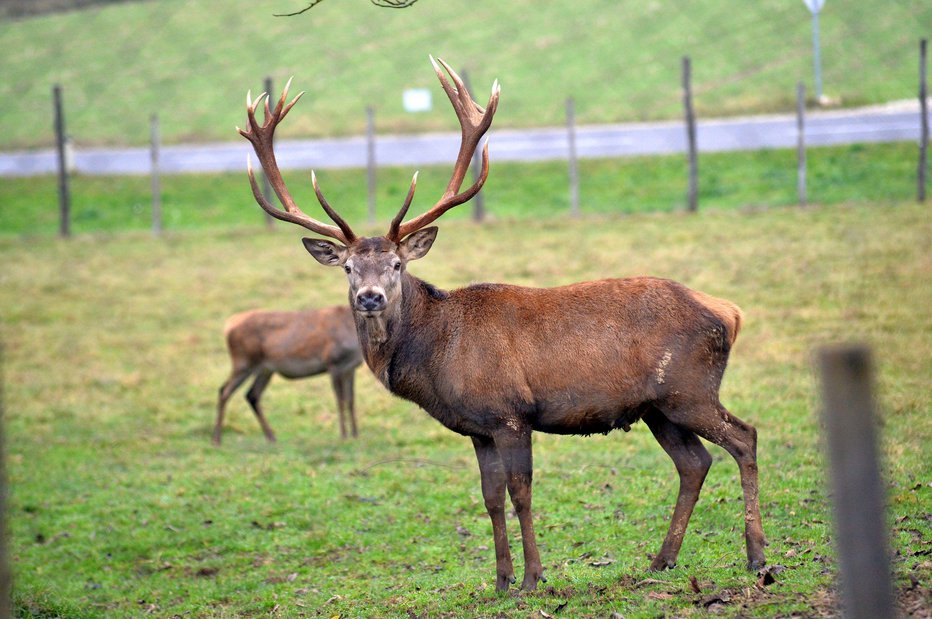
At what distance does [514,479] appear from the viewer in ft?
21.4

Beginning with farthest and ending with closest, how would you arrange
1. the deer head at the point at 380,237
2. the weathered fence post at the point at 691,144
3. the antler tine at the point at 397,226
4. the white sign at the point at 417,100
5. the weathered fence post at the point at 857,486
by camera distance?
1. the white sign at the point at 417,100
2. the weathered fence post at the point at 691,144
3. the antler tine at the point at 397,226
4. the deer head at the point at 380,237
5. the weathered fence post at the point at 857,486

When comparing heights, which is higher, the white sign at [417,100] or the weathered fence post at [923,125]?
the white sign at [417,100]

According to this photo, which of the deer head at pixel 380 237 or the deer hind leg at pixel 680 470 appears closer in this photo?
the deer hind leg at pixel 680 470

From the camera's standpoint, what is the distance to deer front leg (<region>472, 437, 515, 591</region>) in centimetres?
661

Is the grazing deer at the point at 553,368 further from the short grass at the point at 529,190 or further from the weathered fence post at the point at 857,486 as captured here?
the short grass at the point at 529,190

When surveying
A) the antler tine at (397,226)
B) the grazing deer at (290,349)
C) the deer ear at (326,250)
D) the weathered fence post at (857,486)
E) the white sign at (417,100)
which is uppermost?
the white sign at (417,100)

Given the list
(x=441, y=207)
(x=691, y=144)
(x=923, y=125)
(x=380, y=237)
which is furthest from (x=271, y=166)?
(x=923, y=125)

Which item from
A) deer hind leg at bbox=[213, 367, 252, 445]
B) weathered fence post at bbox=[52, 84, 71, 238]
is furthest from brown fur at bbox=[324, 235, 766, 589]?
weathered fence post at bbox=[52, 84, 71, 238]

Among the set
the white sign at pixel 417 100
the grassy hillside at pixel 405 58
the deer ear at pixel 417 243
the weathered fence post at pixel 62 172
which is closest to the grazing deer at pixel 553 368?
the deer ear at pixel 417 243

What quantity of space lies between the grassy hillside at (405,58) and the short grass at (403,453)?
4.97 m

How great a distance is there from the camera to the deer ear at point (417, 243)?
7.21 meters

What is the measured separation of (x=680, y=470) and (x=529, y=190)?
13924 millimetres

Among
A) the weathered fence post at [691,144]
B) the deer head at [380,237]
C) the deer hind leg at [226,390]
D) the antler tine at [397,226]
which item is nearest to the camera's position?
the deer head at [380,237]

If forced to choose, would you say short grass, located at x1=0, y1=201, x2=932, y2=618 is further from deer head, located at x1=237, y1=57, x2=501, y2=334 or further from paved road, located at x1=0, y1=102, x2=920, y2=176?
paved road, located at x1=0, y1=102, x2=920, y2=176
